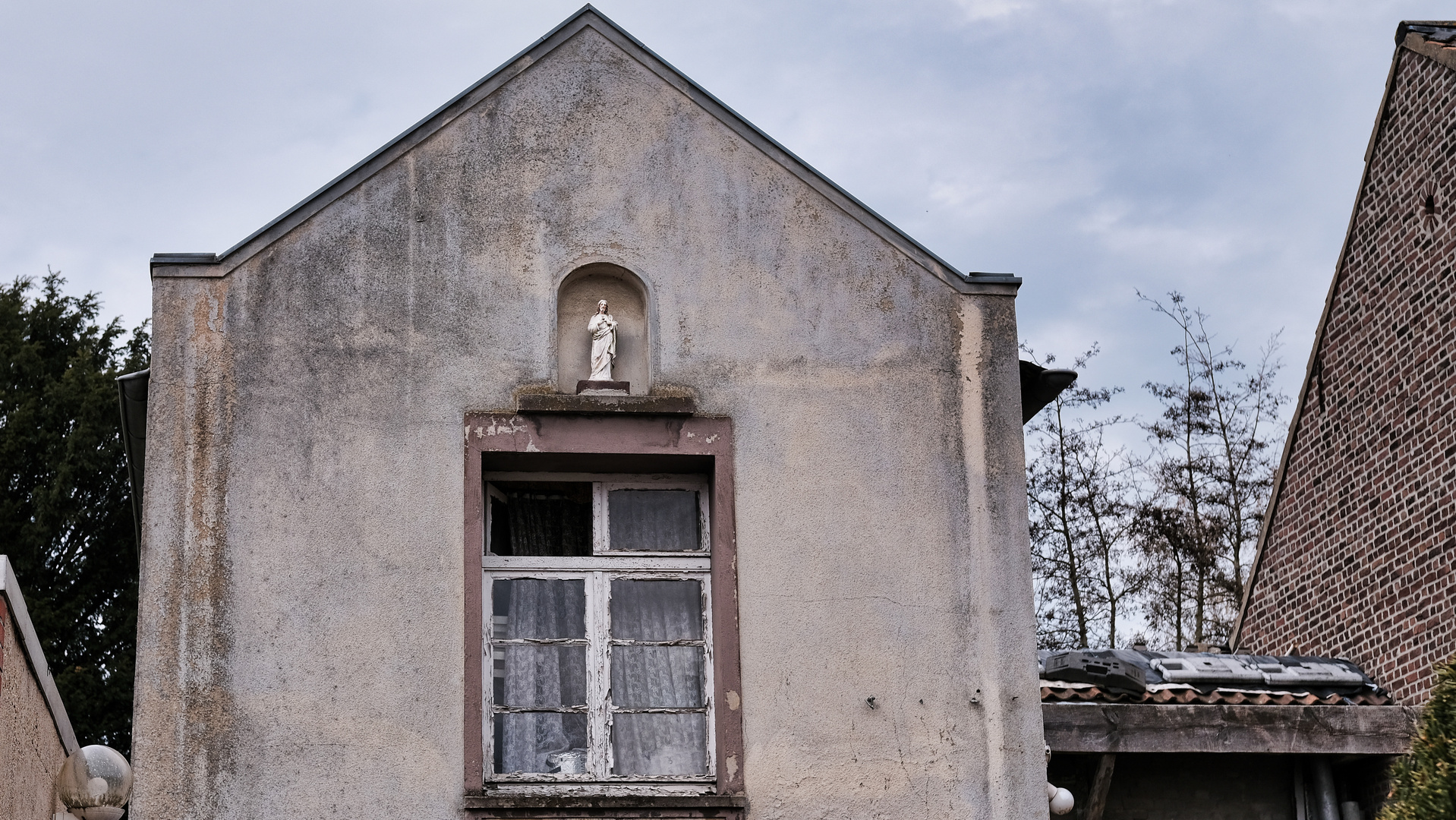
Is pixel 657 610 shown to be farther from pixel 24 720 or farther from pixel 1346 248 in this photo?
pixel 1346 248

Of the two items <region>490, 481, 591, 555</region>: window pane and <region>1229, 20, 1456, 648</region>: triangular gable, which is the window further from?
<region>1229, 20, 1456, 648</region>: triangular gable

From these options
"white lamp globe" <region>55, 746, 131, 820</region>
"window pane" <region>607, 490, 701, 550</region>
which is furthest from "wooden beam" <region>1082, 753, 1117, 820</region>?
"white lamp globe" <region>55, 746, 131, 820</region>

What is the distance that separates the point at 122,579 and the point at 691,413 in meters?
18.3

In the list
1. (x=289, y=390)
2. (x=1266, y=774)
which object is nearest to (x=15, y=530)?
(x=289, y=390)

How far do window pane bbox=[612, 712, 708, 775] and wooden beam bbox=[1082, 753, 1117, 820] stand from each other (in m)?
3.21

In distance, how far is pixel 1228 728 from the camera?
11516 mm

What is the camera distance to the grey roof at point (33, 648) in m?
8.33

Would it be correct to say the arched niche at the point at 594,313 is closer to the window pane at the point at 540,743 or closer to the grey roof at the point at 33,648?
the window pane at the point at 540,743

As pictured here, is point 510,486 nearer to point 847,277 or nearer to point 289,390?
point 289,390

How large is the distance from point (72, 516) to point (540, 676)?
719 inches

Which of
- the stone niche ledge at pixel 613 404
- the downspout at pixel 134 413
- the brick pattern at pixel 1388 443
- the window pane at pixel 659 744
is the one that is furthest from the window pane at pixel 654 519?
the brick pattern at pixel 1388 443

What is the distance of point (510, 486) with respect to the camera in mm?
10086

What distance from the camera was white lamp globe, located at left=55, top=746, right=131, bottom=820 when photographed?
938cm

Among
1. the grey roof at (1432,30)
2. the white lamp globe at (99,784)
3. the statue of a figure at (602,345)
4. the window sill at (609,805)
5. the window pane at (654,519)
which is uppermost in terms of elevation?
the grey roof at (1432,30)
